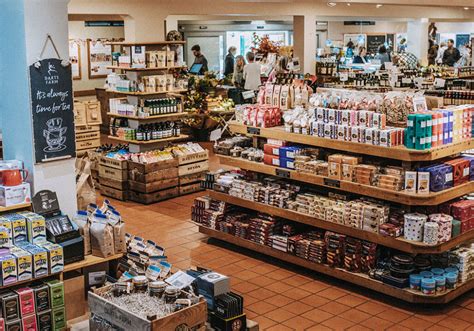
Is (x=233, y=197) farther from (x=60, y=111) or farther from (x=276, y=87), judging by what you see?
(x=60, y=111)

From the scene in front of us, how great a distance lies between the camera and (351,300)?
20.8ft

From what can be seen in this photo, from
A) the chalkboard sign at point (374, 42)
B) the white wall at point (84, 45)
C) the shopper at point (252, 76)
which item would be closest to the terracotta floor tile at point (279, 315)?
the shopper at point (252, 76)

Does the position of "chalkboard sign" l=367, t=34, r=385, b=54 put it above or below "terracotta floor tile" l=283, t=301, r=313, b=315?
above

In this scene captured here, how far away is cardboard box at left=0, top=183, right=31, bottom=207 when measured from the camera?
17.2ft

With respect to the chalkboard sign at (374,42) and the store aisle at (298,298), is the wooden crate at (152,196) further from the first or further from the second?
the chalkboard sign at (374,42)

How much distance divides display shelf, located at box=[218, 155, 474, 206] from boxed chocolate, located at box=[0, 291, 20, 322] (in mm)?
3341

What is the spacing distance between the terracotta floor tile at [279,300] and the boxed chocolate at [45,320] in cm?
218

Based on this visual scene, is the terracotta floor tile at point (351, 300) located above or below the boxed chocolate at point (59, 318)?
below

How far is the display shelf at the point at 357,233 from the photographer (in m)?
6.05

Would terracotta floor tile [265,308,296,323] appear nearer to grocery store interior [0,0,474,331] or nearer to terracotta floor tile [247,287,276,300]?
grocery store interior [0,0,474,331]

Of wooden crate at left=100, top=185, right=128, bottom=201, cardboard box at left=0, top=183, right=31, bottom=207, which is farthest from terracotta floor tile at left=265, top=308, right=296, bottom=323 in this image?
wooden crate at left=100, top=185, right=128, bottom=201

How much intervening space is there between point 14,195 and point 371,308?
3.39 metres

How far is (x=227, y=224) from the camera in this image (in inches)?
306

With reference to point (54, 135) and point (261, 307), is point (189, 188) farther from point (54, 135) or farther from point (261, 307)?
point (54, 135)
